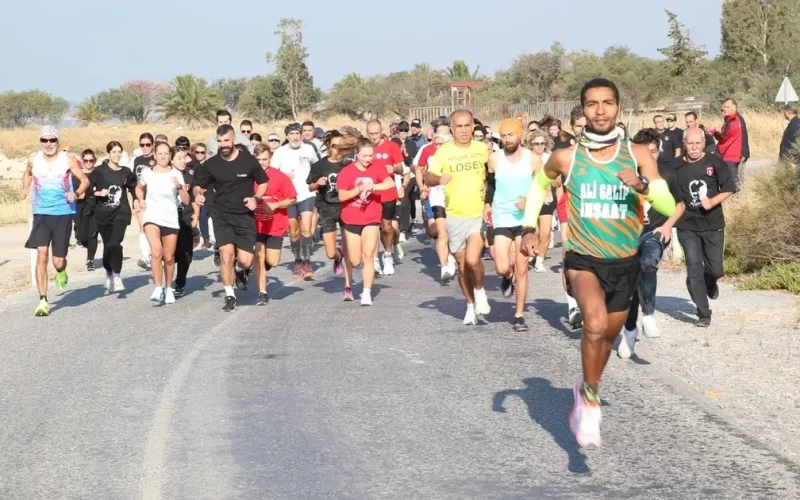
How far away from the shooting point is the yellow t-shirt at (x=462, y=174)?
478 inches

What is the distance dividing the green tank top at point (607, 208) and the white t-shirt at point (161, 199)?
843 cm

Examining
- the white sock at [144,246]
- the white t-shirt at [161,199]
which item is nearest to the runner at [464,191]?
the white t-shirt at [161,199]

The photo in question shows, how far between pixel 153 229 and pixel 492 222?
466 cm

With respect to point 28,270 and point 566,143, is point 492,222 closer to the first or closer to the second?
point 566,143

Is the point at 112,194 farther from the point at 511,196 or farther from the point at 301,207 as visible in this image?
the point at 511,196

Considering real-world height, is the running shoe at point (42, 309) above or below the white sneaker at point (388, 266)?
above

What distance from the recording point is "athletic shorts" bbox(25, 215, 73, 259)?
45.0ft

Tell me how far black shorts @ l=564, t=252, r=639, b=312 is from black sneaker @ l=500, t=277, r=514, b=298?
20.5 ft

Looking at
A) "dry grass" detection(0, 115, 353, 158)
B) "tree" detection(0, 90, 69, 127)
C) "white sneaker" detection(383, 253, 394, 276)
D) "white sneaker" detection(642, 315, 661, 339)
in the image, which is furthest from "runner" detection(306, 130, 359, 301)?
"tree" detection(0, 90, 69, 127)

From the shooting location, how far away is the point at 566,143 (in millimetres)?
17000

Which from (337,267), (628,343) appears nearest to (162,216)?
(337,267)

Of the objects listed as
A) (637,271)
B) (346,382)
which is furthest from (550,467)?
(346,382)

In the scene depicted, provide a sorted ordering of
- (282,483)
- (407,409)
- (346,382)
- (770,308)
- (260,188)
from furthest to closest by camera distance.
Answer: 1. (260,188)
2. (770,308)
3. (346,382)
4. (407,409)
5. (282,483)

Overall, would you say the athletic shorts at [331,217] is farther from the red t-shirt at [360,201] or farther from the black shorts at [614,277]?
the black shorts at [614,277]
